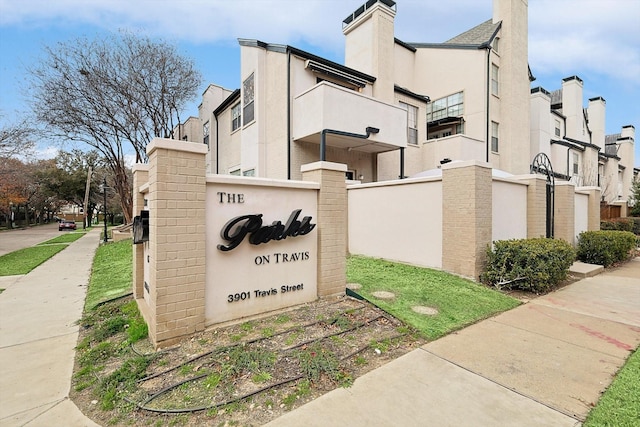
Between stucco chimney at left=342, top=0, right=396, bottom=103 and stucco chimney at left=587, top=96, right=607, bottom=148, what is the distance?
29.7 metres

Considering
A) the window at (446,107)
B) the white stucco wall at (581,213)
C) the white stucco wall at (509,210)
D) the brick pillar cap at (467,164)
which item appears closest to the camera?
the brick pillar cap at (467,164)

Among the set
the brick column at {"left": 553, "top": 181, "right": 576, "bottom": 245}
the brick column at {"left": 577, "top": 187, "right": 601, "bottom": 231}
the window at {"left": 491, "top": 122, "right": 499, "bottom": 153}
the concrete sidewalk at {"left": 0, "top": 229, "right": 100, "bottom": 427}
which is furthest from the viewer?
the window at {"left": 491, "top": 122, "right": 499, "bottom": 153}

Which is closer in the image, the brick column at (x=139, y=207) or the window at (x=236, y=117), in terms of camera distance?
the brick column at (x=139, y=207)

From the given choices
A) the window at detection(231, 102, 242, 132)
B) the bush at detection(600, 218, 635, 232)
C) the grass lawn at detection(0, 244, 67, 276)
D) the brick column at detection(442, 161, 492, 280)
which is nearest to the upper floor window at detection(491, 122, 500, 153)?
the bush at detection(600, 218, 635, 232)

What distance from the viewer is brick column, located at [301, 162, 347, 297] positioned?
558 centimetres

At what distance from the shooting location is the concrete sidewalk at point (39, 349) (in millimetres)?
2938

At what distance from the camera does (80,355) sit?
Result: 4133mm

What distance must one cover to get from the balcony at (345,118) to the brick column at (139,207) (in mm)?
7363

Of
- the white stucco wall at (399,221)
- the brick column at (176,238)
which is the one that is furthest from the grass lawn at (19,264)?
the white stucco wall at (399,221)

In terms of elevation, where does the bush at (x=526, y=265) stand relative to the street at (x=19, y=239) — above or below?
above

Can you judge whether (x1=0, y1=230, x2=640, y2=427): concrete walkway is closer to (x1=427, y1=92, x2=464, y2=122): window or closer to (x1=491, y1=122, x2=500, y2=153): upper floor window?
(x1=491, y1=122, x2=500, y2=153): upper floor window

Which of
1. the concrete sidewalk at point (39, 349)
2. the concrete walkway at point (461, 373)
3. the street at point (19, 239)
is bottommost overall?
the street at point (19, 239)

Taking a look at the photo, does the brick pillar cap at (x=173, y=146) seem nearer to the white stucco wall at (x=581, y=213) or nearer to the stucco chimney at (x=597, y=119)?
the white stucco wall at (x=581, y=213)

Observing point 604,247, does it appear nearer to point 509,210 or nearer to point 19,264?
point 509,210
